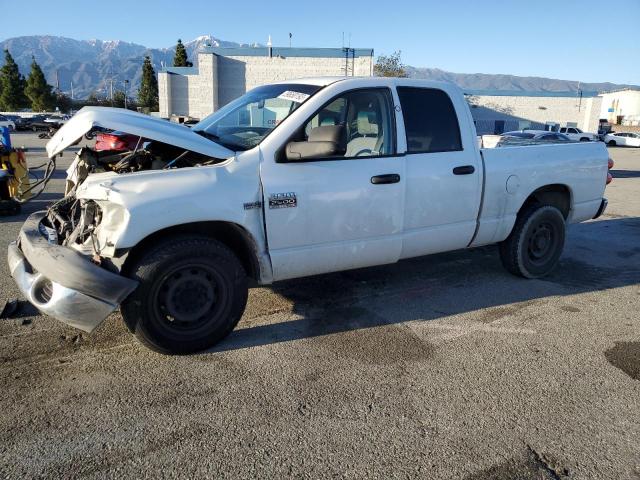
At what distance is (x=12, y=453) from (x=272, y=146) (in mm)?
2426

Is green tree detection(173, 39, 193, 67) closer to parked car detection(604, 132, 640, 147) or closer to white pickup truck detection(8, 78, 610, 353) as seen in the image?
parked car detection(604, 132, 640, 147)

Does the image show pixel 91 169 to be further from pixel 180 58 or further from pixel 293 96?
pixel 180 58

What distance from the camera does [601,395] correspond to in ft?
10.3

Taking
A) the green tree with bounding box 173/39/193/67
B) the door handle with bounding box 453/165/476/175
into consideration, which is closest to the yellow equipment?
the door handle with bounding box 453/165/476/175

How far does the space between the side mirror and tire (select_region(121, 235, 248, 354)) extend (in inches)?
34.6

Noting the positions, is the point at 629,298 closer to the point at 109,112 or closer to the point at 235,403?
the point at 235,403

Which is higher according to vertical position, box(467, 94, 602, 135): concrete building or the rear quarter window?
box(467, 94, 602, 135): concrete building

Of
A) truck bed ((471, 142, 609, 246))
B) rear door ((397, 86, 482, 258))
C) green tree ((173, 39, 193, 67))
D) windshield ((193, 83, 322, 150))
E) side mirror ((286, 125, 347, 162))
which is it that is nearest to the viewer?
side mirror ((286, 125, 347, 162))

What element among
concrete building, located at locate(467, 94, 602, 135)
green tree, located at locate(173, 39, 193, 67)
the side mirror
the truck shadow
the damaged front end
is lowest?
the truck shadow

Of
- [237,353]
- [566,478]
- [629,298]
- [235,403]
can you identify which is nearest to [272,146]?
[237,353]

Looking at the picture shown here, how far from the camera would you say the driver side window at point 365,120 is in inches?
157

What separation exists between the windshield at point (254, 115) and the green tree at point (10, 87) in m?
65.7

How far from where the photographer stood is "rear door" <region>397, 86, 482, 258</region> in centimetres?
422

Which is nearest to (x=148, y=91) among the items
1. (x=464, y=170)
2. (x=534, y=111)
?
(x=534, y=111)
